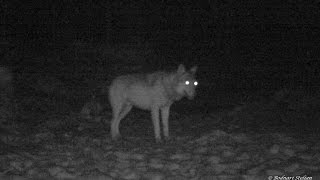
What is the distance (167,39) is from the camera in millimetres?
23484

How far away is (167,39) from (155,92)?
42.6 ft

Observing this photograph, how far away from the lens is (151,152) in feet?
30.4

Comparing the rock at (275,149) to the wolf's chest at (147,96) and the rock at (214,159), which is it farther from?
the wolf's chest at (147,96)

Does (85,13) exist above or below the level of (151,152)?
above

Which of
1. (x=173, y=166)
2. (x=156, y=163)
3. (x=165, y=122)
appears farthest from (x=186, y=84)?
(x=173, y=166)

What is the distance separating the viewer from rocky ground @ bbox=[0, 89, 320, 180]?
7.23 meters

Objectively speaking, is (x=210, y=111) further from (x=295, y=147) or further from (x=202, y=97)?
(x=295, y=147)

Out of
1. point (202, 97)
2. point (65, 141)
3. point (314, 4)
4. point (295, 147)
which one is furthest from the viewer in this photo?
point (314, 4)

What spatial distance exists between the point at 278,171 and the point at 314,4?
14.2 meters

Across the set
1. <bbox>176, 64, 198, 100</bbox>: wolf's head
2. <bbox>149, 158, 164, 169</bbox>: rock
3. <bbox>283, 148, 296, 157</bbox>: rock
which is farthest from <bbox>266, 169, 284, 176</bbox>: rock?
<bbox>176, 64, 198, 100</bbox>: wolf's head

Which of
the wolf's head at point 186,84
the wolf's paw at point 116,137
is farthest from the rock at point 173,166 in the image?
the wolf's paw at point 116,137

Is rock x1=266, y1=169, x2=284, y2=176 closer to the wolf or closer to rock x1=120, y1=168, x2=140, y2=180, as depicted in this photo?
rock x1=120, y1=168, x2=140, y2=180

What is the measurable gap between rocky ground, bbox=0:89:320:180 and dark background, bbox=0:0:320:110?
6.27 m

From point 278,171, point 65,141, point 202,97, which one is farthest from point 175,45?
point 278,171
